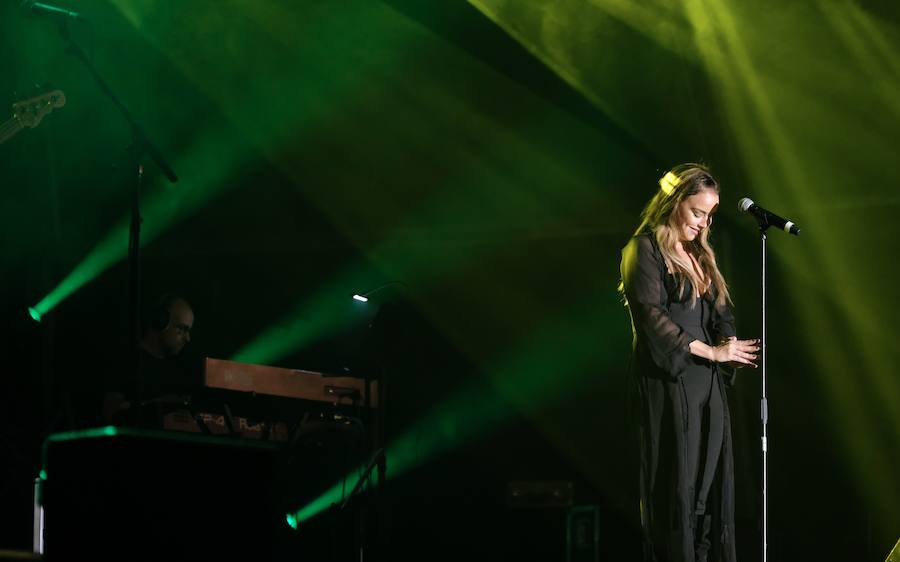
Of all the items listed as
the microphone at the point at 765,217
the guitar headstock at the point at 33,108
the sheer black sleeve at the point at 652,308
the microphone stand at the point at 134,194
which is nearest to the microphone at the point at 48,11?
the microphone stand at the point at 134,194

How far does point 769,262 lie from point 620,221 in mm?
965

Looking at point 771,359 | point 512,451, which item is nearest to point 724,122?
point 771,359

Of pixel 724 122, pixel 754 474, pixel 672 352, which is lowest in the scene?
pixel 754 474

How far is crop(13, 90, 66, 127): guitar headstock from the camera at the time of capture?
5.24 meters

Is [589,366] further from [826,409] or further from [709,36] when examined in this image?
[709,36]

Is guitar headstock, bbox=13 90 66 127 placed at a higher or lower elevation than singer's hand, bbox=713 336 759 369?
higher

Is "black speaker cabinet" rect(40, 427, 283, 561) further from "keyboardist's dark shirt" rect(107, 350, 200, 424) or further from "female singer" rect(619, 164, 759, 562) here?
"keyboardist's dark shirt" rect(107, 350, 200, 424)

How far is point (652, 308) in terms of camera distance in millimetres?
3814

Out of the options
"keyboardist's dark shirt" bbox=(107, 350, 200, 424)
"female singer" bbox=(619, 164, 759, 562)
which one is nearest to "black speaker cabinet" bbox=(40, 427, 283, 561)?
"female singer" bbox=(619, 164, 759, 562)

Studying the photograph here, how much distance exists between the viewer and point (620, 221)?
6926 millimetres

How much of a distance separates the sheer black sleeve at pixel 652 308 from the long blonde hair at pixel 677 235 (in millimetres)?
54

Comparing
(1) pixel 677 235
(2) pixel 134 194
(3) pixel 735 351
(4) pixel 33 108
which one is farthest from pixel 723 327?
(4) pixel 33 108

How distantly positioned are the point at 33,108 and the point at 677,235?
325 centimetres

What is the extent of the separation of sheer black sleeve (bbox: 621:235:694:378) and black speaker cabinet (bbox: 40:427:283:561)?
7.15 ft
